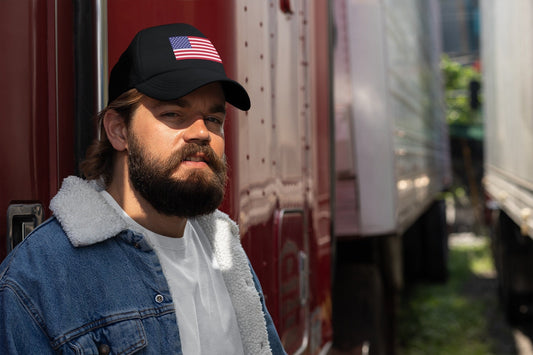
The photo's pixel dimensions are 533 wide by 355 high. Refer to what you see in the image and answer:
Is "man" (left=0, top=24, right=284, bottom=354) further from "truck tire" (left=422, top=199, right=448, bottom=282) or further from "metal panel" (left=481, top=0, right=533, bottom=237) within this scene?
"truck tire" (left=422, top=199, right=448, bottom=282)

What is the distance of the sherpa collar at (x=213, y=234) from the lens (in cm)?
138

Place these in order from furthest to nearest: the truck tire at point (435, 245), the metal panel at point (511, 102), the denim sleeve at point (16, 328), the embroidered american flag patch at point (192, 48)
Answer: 1. the truck tire at point (435, 245)
2. the metal panel at point (511, 102)
3. the embroidered american flag patch at point (192, 48)
4. the denim sleeve at point (16, 328)

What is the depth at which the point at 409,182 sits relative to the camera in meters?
5.30

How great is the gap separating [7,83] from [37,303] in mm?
541

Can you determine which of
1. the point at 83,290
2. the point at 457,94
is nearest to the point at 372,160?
the point at 83,290

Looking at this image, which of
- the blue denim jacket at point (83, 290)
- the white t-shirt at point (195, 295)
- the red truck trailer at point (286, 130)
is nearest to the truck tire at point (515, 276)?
the red truck trailer at point (286, 130)

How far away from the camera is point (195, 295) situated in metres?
1.56

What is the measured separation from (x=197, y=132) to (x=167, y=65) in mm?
140

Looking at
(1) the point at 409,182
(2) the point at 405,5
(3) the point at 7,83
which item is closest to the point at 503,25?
(2) the point at 405,5

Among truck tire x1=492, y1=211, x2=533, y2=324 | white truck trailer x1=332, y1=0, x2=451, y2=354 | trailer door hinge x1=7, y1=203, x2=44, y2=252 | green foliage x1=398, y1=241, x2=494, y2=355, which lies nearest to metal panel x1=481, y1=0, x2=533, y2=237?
truck tire x1=492, y1=211, x2=533, y2=324

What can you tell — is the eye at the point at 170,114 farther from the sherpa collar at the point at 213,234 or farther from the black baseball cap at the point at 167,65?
the sherpa collar at the point at 213,234

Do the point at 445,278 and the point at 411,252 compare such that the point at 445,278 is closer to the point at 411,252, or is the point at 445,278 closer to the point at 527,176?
the point at 411,252

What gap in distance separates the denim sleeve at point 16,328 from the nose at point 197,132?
440 mm

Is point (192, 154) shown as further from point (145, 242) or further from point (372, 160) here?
point (372, 160)
